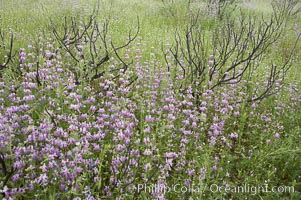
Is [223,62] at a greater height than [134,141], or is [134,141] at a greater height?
[223,62]

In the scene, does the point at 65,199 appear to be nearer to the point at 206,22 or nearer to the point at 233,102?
the point at 233,102

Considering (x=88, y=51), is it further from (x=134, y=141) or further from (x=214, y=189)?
(x=214, y=189)

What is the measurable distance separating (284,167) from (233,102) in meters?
1.15

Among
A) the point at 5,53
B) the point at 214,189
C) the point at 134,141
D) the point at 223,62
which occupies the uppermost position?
the point at 223,62

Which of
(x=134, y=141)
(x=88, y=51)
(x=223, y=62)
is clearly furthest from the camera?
(x=88, y=51)

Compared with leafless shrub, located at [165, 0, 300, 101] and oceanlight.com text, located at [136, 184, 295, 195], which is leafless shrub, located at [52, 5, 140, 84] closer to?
leafless shrub, located at [165, 0, 300, 101]

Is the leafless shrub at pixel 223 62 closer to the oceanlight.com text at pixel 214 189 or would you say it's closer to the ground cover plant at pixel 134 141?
the ground cover plant at pixel 134 141

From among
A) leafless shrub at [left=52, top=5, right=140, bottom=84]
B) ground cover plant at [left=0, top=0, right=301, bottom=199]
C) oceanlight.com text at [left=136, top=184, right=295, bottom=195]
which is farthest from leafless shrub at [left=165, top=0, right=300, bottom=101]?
oceanlight.com text at [left=136, top=184, right=295, bottom=195]

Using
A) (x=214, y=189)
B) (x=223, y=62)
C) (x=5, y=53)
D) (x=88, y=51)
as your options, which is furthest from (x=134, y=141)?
(x=5, y=53)

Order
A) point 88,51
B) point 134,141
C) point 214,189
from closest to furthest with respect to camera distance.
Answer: point 214,189 < point 134,141 < point 88,51

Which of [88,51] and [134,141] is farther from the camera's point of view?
[88,51]

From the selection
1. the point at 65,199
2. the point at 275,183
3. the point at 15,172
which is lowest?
the point at 275,183

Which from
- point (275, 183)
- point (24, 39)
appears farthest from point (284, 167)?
point (24, 39)

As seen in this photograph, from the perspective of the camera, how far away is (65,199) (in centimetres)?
217
